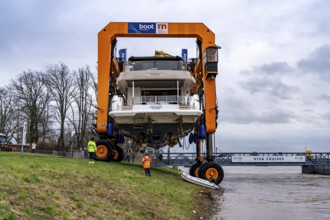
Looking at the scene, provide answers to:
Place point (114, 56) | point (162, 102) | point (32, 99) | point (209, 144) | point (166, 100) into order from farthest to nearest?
1. point (32, 99)
2. point (114, 56)
3. point (209, 144)
4. point (166, 100)
5. point (162, 102)

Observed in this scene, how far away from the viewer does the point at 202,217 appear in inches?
491

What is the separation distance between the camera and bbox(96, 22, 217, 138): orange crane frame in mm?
23656

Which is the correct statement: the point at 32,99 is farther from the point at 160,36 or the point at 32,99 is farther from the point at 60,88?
the point at 160,36

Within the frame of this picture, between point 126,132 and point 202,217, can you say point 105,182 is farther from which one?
point 126,132

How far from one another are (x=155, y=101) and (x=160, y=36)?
512 cm

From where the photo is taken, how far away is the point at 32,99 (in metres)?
53.9

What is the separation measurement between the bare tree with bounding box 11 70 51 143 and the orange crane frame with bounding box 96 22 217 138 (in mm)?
30437

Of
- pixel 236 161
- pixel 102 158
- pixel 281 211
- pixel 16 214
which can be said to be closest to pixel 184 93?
pixel 102 158

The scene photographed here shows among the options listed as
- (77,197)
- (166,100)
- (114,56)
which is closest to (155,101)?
(166,100)

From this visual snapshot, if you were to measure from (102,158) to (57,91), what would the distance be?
31.7 meters

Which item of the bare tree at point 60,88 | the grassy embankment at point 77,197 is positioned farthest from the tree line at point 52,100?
the grassy embankment at point 77,197

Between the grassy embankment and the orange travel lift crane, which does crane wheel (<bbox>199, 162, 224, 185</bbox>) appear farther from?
the grassy embankment

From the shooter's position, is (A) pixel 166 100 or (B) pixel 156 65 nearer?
(A) pixel 166 100

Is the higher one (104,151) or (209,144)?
(209,144)
